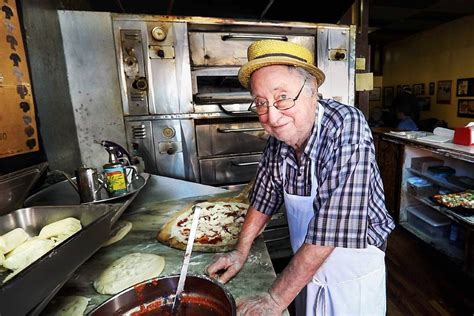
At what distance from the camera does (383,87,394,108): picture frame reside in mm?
8797

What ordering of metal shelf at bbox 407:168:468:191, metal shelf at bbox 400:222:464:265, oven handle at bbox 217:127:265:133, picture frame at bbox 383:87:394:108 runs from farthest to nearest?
picture frame at bbox 383:87:394:108
metal shelf at bbox 407:168:468:191
metal shelf at bbox 400:222:464:265
oven handle at bbox 217:127:265:133

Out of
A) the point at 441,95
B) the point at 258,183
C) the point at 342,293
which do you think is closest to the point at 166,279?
the point at 258,183

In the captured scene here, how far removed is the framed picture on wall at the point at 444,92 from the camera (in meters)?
6.69

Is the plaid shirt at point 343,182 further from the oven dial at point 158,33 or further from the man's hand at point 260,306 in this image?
the oven dial at point 158,33

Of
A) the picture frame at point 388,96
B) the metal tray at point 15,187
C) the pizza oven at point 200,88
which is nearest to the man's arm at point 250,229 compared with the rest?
the pizza oven at point 200,88

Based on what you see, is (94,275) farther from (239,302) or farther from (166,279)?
(239,302)

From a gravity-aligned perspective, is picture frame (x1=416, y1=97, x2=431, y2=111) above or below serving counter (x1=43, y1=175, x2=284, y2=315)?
above

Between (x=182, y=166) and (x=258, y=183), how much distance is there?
4.85 feet

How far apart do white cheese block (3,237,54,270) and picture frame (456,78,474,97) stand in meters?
7.93

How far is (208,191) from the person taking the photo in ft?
7.13

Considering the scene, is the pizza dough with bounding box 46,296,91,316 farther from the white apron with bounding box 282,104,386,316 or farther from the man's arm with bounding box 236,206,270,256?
the white apron with bounding box 282,104,386,316

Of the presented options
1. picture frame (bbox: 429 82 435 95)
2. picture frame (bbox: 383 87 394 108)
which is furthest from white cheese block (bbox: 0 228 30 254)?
picture frame (bbox: 383 87 394 108)

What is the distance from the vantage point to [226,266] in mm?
1092

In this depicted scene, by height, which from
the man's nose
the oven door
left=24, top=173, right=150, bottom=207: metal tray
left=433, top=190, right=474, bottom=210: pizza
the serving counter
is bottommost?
left=433, top=190, right=474, bottom=210: pizza
